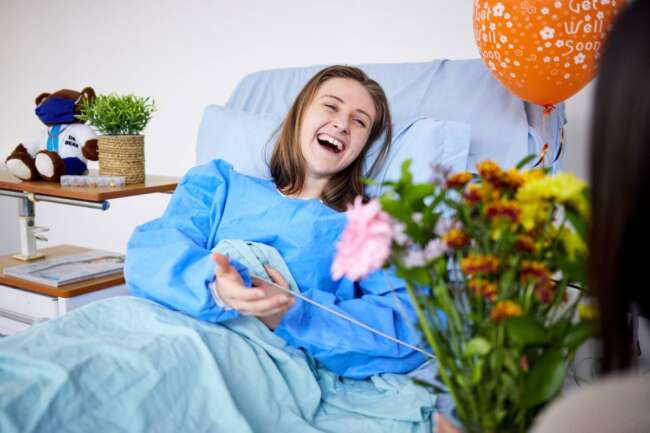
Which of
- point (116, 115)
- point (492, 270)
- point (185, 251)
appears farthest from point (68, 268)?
point (492, 270)

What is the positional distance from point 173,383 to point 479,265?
0.59 m

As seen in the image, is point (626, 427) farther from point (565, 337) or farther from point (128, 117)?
point (128, 117)

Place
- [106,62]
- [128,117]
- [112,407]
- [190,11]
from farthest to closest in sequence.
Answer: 1. [106,62]
2. [190,11]
3. [128,117]
4. [112,407]

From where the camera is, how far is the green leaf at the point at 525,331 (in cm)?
46

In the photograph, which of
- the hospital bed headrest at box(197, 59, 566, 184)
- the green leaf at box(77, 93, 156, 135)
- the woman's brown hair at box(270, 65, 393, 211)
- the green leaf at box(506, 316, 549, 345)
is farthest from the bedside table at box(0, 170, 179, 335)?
the green leaf at box(506, 316, 549, 345)

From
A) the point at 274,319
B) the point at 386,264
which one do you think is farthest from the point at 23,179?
the point at 386,264

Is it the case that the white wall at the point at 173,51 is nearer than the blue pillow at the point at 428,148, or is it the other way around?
the blue pillow at the point at 428,148

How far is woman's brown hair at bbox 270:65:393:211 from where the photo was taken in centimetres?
139

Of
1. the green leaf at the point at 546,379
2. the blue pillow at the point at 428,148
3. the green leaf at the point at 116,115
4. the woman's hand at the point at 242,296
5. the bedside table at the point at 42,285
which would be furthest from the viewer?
the green leaf at the point at 116,115

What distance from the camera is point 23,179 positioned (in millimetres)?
1758

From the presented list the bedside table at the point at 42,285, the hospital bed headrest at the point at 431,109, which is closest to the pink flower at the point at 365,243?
the hospital bed headrest at the point at 431,109

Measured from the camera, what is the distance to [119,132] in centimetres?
173

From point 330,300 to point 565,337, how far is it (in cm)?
65

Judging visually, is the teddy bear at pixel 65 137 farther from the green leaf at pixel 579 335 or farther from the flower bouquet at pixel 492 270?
the green leaf at pixel 579 335
